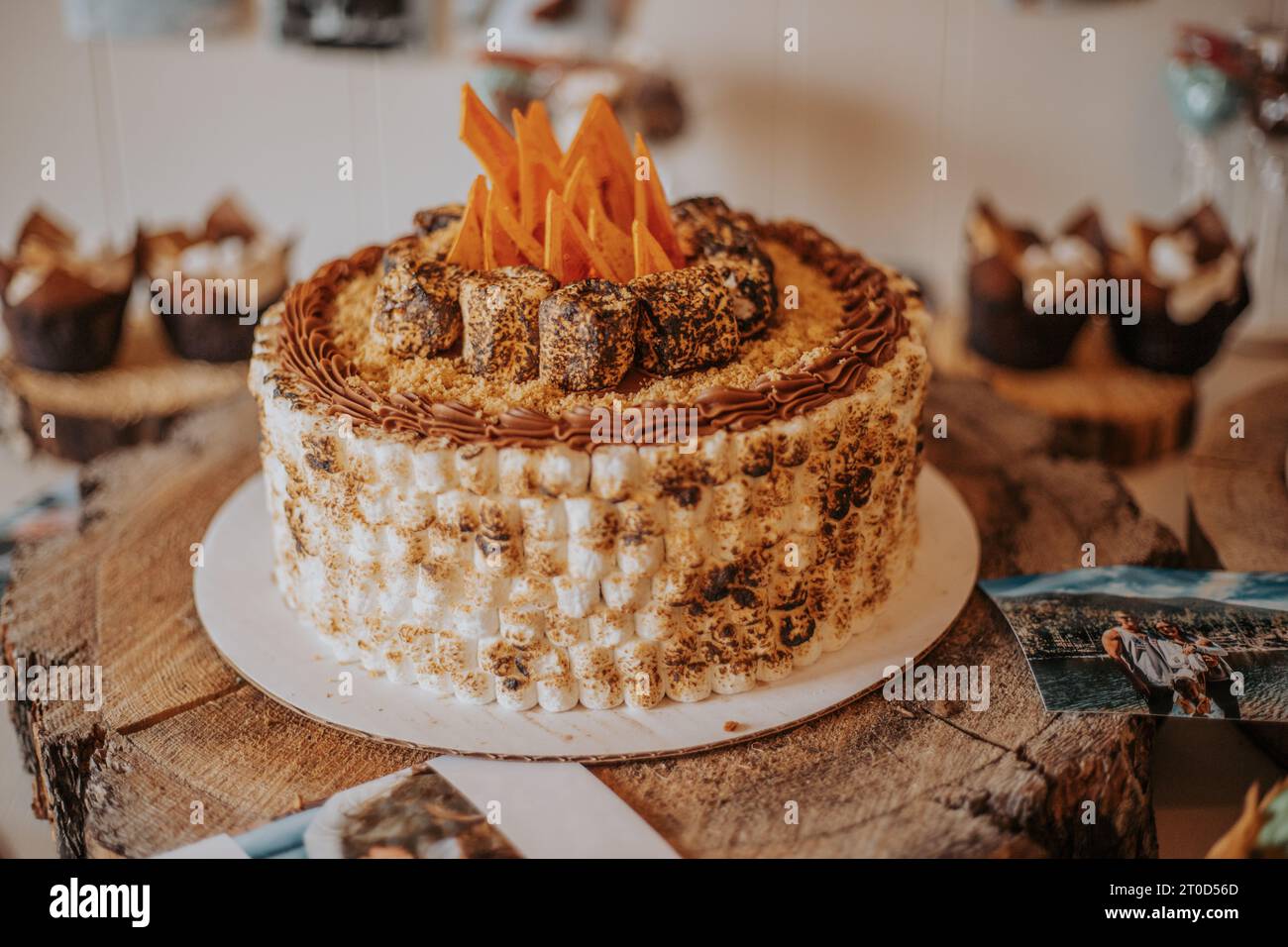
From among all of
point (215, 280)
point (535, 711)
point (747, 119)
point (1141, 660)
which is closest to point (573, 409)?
point (535, 711)

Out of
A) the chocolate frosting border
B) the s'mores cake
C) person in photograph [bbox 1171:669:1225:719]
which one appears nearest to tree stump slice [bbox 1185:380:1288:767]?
person in photograph [bbox 1171:669:1225:719]

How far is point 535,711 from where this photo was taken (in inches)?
104

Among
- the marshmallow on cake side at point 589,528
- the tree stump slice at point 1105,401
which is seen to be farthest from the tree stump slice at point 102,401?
the tree stump slice at point 1105,401

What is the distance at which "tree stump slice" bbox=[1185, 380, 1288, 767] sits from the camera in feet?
10.3

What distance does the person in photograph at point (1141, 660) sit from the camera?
2.59 meters

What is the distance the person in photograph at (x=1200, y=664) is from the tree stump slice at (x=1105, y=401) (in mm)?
1529

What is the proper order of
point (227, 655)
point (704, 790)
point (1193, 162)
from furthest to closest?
point (1193, 162) → point (227, 655) → point (704, 790)

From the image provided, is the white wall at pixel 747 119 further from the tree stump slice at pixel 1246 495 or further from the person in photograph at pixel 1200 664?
the person in photograph at pixel 1200 664

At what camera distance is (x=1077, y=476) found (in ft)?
11.8

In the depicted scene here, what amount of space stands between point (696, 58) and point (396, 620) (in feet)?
11.2

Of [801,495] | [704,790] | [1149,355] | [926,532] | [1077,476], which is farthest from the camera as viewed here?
[1149,355]

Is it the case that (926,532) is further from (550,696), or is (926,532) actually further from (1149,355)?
(1149,355)

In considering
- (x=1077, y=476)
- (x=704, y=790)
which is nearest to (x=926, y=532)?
(x=1077, y=476)
